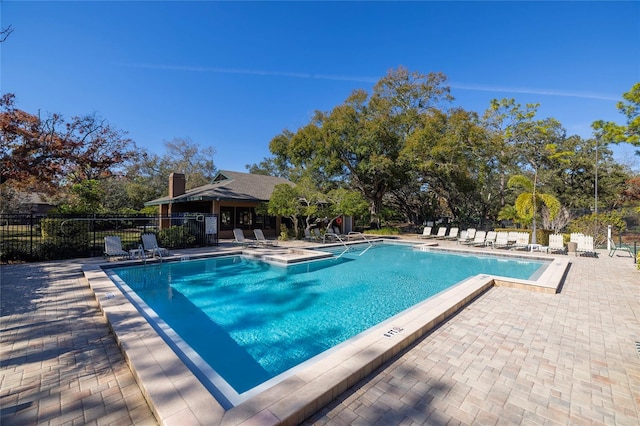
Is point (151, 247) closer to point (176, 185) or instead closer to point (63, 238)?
point (63, 238)

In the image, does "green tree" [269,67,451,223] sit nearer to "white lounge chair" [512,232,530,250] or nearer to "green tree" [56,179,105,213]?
"white lounge chair" [512,232,530,250]

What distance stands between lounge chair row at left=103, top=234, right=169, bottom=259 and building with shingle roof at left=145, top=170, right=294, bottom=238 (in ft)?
19.0

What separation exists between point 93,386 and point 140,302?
3.44 m

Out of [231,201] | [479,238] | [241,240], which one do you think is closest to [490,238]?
[479,238]

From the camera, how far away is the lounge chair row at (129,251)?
10.3 metres

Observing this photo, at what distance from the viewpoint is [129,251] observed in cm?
1099

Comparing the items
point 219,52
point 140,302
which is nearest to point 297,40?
point 219,52

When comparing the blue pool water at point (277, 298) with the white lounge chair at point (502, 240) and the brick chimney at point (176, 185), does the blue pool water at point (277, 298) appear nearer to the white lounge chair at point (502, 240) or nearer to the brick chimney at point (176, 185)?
the white lounge chair at point (502, 240)

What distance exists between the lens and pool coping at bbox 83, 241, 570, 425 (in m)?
2.47

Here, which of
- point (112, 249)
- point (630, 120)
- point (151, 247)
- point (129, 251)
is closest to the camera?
point (112, 249)

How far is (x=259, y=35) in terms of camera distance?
45.3 feet

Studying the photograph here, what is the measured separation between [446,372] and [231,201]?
668 inches

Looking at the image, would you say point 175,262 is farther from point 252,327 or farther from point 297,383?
point 297,383

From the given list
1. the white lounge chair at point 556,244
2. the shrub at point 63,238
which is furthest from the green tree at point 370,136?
the shrub at point 63,238
